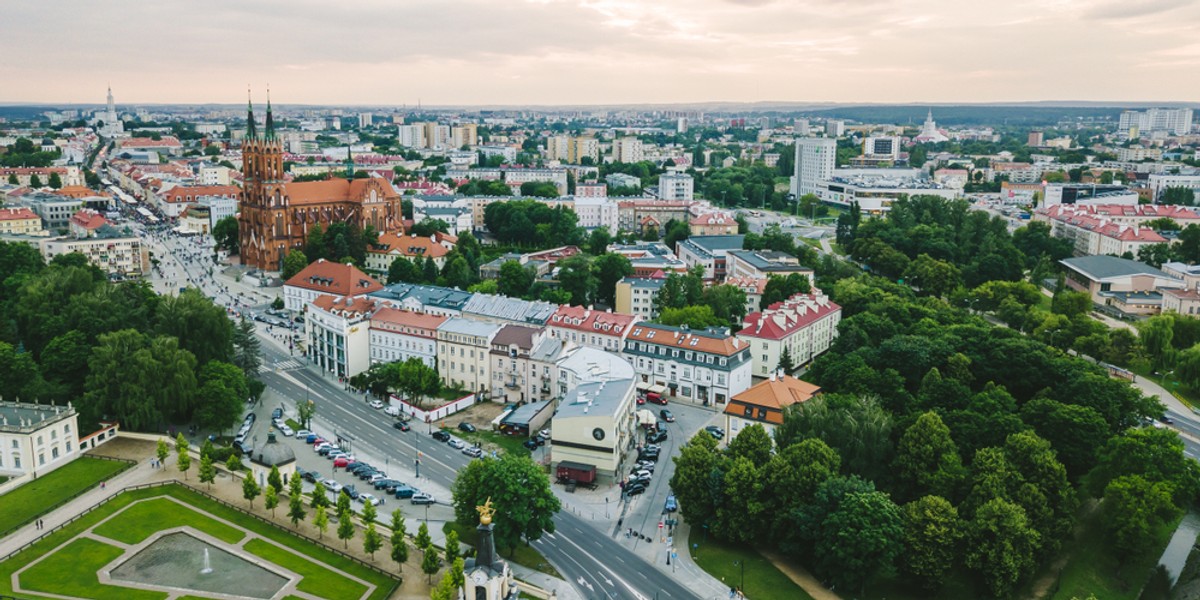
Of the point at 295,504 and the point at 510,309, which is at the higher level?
the point at 510,309

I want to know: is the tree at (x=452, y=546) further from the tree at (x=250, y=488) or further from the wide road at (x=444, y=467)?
the tree at (x=250, y=488)

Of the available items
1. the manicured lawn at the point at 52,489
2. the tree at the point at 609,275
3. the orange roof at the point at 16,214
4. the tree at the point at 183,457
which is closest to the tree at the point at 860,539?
the tree at the point at 183,457

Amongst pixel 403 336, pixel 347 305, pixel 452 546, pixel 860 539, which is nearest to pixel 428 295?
pixel 347 305

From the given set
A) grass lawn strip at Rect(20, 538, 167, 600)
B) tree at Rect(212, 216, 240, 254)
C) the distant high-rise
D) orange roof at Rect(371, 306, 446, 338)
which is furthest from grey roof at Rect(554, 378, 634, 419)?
the distant high-rise

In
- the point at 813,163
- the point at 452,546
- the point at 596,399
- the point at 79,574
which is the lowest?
the point at 79,574

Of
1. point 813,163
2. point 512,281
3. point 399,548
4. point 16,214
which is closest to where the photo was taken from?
point 399,548

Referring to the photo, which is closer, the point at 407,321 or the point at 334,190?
the point at 407,321

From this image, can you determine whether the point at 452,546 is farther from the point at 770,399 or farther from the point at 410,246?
the point at 410,246
